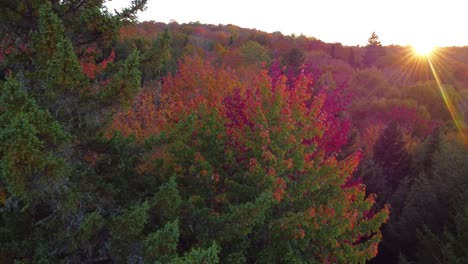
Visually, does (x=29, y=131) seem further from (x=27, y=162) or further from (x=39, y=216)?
(x=39, y=216)

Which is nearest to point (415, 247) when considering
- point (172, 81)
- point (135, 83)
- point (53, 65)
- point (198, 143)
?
point (198, 143)

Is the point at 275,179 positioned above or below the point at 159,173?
below

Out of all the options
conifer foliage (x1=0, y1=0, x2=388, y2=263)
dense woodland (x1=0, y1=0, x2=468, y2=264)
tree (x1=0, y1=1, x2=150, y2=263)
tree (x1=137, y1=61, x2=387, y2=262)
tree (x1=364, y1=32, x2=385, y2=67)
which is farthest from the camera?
tree (x1=364, y1=32, x2=385, y2=67)

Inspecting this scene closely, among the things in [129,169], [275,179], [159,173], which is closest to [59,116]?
[129,169]

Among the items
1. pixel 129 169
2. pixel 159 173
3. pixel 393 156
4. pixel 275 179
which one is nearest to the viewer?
pixel 129 169

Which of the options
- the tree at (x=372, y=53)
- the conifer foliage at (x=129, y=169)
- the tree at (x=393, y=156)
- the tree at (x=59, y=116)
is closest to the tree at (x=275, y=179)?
the conifer foliage at (x=129, y=169)

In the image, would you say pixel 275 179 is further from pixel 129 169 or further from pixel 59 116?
pixel 59 116

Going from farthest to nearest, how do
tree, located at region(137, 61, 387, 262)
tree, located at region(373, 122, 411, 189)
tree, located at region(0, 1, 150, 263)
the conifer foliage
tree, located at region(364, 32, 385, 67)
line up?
tree, located at region(364, 32, 385, 67)
tree, located at region(373, 122, 411, 189)
tree, located at region(137, 61, 387, 262)
the conifer foliage
tree, located at region(0, 1, 150, 263)

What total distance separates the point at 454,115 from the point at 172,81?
2953cm

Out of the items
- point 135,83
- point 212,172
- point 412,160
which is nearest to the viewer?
point 135,83

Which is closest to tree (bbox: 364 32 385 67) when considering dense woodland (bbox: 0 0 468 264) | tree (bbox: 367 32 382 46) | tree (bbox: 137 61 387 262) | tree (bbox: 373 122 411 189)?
tree (bbox: 367 32 382 46)

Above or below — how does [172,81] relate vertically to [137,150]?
below

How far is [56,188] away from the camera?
21.6 feet

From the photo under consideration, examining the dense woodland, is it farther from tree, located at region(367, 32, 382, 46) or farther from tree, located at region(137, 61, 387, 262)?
A: tree, located at region(367, 32, 382, 46)
